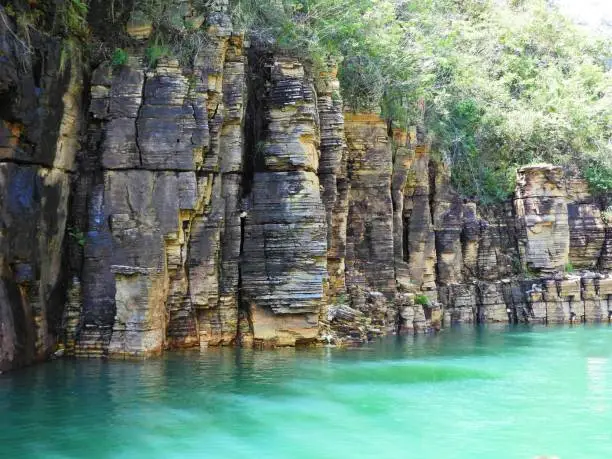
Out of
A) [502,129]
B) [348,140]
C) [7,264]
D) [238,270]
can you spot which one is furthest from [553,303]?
[7,264]

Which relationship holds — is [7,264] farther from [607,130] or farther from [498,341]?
[607,130]

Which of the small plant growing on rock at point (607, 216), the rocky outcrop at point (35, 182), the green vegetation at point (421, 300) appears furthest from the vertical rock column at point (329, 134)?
the small plant growing on rock at point (607, 216)

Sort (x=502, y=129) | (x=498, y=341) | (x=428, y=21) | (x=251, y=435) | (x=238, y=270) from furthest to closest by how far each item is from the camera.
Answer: (x=502, y=129) → (x=428, y=21) → (x=498, y=341) → (x=238, y=270) → (x=251, y=435)

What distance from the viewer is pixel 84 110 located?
47.2 ft

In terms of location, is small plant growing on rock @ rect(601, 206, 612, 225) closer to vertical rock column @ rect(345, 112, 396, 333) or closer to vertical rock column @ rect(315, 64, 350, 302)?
vertical rock column @ rect(345, 112, 396, 333)

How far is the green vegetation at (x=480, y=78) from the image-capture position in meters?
20.8

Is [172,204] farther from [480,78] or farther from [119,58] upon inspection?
[480,78]

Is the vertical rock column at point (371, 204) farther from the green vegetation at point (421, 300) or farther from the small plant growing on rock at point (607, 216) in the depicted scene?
the small plant growing on rock at point (607, 216)

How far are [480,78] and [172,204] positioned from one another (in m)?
19.6

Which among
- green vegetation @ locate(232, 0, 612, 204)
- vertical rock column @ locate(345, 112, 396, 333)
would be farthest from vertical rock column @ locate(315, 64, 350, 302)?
vertical rock column @ locate(345, 112, 396, 333)

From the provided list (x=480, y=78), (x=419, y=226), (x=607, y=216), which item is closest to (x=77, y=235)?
(x=419, y=226)

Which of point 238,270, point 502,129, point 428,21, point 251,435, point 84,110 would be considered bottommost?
point 251,435

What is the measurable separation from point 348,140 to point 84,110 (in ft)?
27.5

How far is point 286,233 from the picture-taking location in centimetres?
1540
